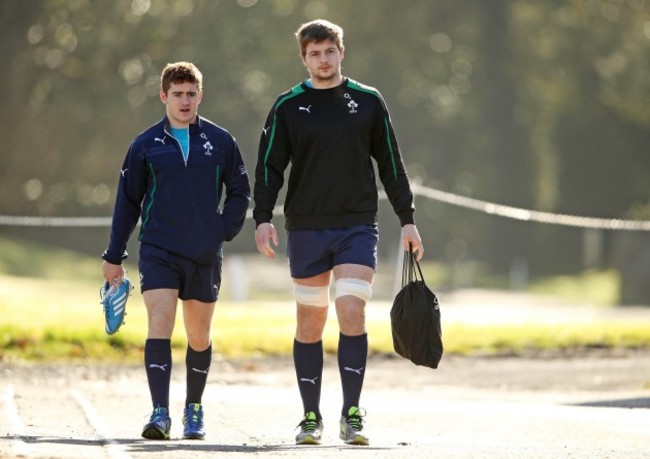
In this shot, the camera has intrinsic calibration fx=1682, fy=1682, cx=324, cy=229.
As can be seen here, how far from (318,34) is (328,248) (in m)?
1.10

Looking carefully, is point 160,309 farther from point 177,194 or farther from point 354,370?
point 354,370

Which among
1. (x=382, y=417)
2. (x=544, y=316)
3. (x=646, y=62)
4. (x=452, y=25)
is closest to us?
(x=382, y=417)

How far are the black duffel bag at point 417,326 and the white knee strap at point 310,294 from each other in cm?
37

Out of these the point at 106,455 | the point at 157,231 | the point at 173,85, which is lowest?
the point at 106,455

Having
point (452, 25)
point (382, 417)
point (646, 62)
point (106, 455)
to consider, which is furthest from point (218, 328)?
point (452, 25)

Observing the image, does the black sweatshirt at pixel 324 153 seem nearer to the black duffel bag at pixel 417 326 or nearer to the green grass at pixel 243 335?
the black duffel bag at pixel 417 326

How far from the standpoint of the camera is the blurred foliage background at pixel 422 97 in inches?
2074

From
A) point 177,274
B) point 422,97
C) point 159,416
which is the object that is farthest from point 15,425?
point 422,97

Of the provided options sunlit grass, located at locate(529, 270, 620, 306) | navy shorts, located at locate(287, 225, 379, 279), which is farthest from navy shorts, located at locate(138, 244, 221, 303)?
sunlit grass, located at locate(529, 270, 620, 306)

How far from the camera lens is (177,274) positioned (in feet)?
28.7

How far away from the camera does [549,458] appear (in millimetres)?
7922

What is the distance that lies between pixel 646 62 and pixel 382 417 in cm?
4362

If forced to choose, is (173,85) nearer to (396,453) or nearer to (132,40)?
(396,453)

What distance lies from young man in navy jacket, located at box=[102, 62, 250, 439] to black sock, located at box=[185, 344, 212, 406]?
0.08 meters
